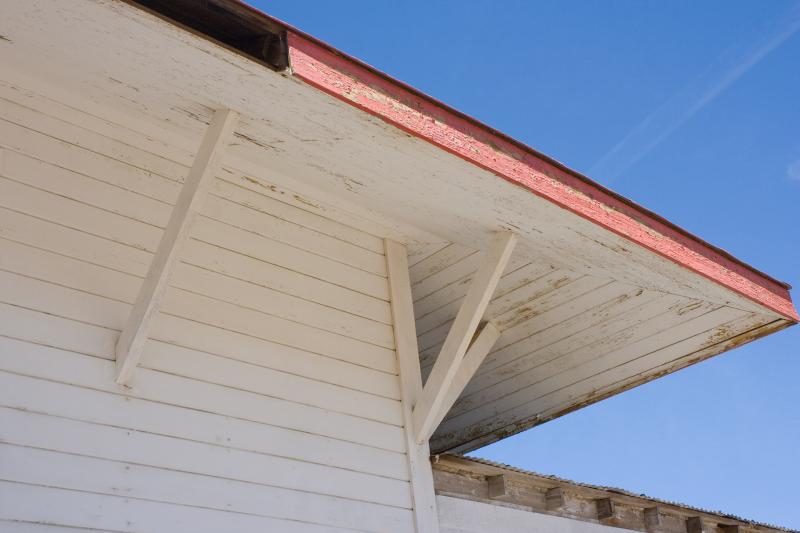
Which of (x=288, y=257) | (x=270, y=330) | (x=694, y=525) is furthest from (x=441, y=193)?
(x=694, y=525)

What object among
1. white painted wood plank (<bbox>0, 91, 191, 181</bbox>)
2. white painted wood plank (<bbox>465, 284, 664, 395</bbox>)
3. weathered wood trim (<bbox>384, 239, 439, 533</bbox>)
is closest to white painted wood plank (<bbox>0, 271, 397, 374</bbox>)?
weathered wood trim (<bbox>384, 239, 439, 533</bbox>)

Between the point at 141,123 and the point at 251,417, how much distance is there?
1.64 metres

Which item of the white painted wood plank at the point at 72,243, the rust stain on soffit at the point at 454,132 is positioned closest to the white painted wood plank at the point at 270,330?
the white painted wood plank at the point at 72,243

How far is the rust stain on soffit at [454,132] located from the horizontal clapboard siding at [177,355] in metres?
1.31

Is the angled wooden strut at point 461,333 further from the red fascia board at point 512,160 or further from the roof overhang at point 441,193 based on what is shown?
the red fascia board at point 512,160

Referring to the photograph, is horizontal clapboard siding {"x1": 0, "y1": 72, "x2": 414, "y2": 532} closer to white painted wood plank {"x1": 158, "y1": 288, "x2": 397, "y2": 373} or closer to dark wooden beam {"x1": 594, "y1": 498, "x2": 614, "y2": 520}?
white painted wood plank {"x1": 158, "y1": 288, "x2": 397, "y2": 373}

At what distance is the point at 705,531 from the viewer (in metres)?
7.25

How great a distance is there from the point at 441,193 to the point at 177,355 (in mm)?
1544

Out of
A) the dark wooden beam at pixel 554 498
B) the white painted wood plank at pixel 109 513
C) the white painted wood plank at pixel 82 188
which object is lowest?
the white painted wood plank at pixel 109 513

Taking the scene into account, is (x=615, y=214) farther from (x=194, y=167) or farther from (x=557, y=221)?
(x=194, y=167)

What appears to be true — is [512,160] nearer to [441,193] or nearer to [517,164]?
[517,164]

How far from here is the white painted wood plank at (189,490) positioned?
393cm

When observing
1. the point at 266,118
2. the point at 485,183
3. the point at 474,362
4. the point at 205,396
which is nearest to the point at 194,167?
the point at 266,118

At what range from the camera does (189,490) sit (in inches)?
171
